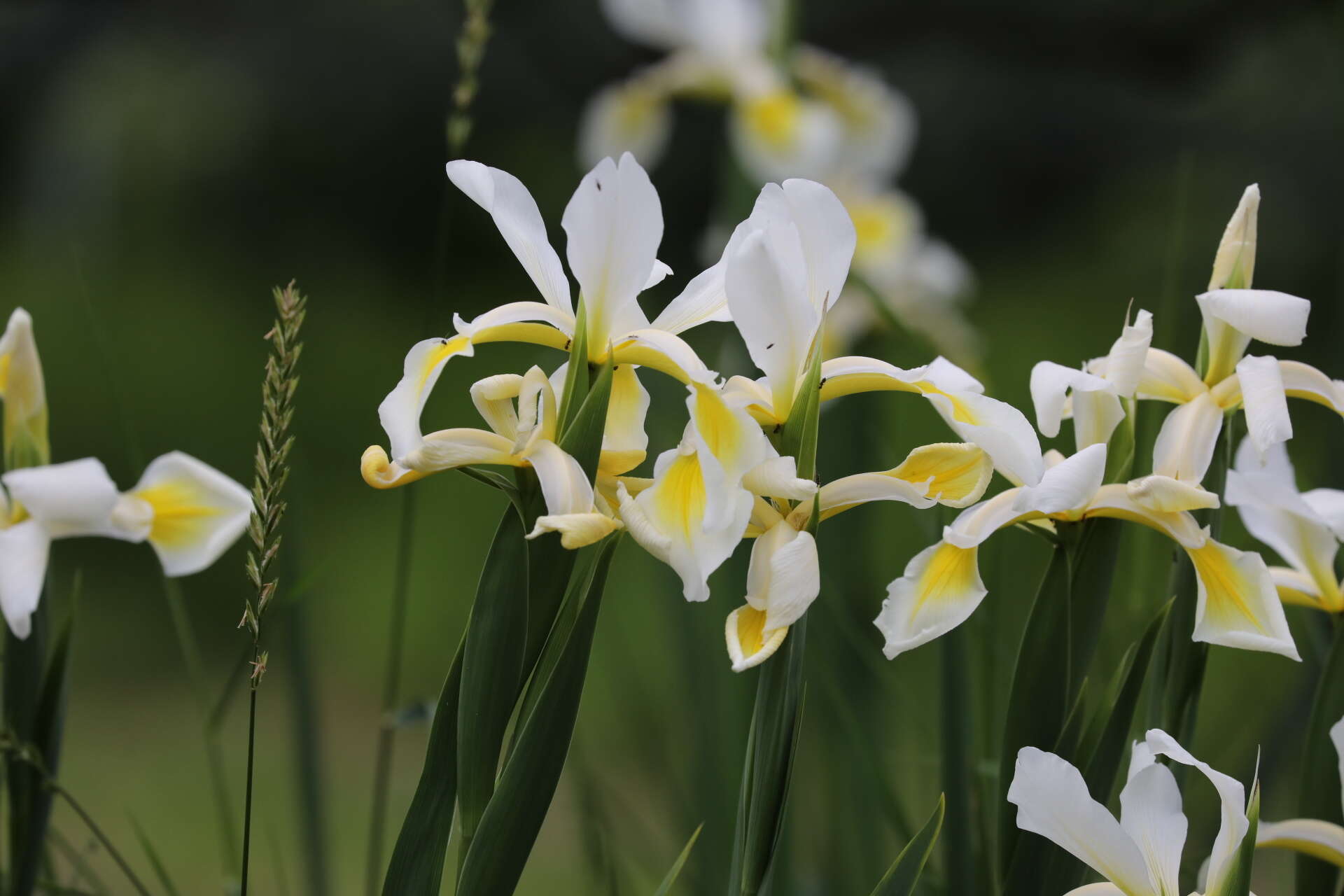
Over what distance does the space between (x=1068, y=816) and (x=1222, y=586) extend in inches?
2.7

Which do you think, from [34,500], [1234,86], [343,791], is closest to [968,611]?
[34,500]

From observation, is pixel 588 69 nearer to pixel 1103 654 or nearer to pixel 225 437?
pixel 225 437

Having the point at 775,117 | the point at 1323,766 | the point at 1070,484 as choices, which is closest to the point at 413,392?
the point at 1070,484

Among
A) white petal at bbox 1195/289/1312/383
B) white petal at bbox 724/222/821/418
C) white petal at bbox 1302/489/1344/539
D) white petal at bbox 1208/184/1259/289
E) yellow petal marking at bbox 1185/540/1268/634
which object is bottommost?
yellow petal marking at bbox 1185/540/1268/634

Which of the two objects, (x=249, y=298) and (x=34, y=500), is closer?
(x=34, y=500)

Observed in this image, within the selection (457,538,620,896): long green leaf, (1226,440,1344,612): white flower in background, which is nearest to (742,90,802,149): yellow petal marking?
(1226,440,1344,612): white flower in background

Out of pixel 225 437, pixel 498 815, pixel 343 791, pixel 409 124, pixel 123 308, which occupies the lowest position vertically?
pixel 343 791

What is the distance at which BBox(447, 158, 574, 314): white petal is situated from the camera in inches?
10.0

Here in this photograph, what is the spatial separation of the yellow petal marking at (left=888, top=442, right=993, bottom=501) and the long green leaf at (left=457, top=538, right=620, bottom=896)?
68 mm

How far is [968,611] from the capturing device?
26cm

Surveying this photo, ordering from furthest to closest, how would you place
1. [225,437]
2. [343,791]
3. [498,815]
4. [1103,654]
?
A: [225,437] → [343,791] → [1103,654] → [498,815]

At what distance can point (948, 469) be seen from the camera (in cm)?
25

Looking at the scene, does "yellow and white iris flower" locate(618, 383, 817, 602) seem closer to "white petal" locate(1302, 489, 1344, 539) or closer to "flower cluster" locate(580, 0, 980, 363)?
"white petal" locate(1302, 489, 1344, 539)

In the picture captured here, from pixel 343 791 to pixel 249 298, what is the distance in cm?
132
